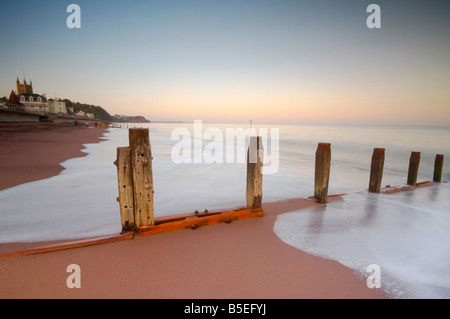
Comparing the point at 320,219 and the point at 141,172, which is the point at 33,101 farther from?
the point at 320,219

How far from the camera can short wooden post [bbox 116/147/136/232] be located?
10.2 ft

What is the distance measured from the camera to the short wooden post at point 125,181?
10.2 ft

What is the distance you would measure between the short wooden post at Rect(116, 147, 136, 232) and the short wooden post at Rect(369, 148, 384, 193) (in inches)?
256

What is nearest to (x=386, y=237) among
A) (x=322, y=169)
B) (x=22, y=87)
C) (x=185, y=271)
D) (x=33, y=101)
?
(x=322, y=169)

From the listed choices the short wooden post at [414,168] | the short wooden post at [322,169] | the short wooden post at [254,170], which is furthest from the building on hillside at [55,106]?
the short wooden post at [414,168]

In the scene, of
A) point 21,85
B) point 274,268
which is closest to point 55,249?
point 274,268

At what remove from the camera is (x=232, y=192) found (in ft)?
24.0

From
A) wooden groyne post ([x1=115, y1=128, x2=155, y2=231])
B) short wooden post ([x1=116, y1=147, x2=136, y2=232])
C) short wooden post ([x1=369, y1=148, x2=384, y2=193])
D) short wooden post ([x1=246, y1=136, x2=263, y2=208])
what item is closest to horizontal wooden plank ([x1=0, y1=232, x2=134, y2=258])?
wooden groyne post ([x1=115, y1=128, x2=155, y2=231])

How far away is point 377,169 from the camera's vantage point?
6.34 metres

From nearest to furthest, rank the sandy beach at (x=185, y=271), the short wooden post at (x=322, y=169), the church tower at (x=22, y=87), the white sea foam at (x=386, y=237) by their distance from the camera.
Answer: the sandy beach at (x=185, y=271), the white sea foam at (x=386, y=237), the short wooden post at (x=322, y=169), the church tower at (x=22, y=87)

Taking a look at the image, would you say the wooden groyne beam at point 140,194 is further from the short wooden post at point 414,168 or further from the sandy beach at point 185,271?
the short wooden post at point 414,168

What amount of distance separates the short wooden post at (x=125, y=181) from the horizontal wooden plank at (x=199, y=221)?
0.36m

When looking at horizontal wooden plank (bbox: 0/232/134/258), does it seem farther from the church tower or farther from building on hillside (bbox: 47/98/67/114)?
the church tower
